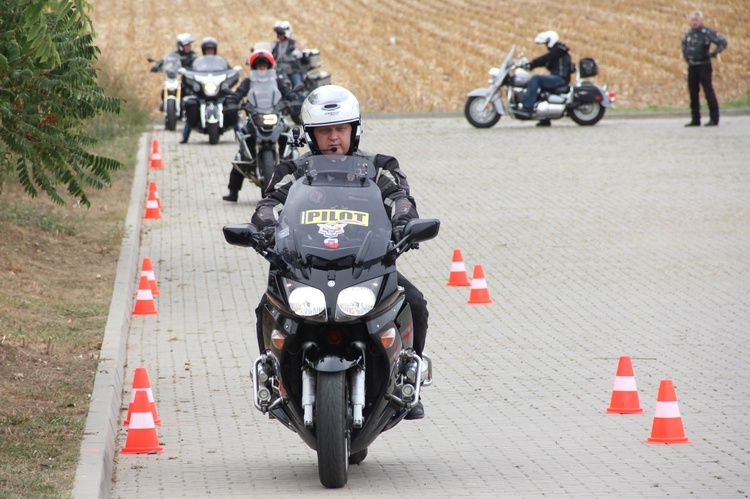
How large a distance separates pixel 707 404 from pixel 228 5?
46.1 metres

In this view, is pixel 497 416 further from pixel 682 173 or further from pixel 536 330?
pixel 682 173

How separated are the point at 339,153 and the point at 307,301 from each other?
3.49 feet

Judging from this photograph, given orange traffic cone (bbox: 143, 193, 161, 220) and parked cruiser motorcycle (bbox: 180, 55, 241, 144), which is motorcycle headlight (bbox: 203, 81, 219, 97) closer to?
parked cruiser motorcycle (bbox: 180, 55, 241, 144)

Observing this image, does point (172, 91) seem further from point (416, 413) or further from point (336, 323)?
point (336, 323)

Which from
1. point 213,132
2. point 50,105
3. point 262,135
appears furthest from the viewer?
point 213,132

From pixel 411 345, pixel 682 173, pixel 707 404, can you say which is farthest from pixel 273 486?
pixel 682 173

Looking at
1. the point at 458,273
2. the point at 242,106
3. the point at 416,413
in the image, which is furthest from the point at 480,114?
the point at 416,413

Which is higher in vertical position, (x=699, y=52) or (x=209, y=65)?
(x=699, y=52)

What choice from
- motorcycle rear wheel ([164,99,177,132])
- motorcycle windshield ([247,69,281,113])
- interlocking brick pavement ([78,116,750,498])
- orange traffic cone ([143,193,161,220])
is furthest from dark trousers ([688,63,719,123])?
orange traffic cone ([143,193,161,220])

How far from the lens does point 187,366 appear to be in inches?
387

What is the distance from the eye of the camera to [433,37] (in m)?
45.3

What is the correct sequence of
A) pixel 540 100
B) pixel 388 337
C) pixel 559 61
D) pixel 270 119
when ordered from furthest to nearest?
1. pixel 559 61
2. pixel 540 100
3. pixel 270 119
4. pixel 388 337

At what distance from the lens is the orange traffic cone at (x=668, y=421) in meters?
7.52

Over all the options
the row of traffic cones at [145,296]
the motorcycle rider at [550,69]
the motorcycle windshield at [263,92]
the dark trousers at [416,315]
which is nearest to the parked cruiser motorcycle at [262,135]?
the motorcycle windshield at [263,92]
